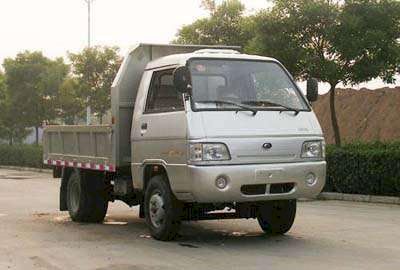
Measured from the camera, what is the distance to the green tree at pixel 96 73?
30.6m

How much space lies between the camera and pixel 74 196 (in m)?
11.9

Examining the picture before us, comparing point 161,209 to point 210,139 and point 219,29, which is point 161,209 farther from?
point 219,29

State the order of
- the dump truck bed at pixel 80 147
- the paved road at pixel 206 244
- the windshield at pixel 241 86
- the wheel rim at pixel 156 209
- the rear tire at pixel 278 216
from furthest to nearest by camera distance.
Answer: the dump truck bed at pixel 80 147 < the rear tire at pixel 278 216 < the wheel rim at pixel 156 209 < the windshield at pixel 241 86 < the paved road at pixel 206 244

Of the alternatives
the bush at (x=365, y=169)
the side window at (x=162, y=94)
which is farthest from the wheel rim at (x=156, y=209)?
the bush at (x=365, y=169)

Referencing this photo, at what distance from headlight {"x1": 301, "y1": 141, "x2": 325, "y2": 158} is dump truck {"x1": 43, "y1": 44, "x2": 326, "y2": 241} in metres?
0.01

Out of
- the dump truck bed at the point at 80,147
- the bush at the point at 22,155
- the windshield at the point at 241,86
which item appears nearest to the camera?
the windshield at the point at 241,86

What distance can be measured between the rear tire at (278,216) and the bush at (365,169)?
5333 millimetres

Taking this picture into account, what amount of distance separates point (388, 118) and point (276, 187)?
13.0 m

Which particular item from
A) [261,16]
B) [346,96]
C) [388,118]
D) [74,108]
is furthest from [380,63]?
[74,108]

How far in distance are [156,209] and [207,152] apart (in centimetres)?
128

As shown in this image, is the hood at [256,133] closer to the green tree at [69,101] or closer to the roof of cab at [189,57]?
the roof of cab at [189,57]

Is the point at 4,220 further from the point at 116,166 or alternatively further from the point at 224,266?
the point at 224,266

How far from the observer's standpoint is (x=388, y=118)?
2083 cm

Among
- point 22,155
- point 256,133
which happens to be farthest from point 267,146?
point 22,155
